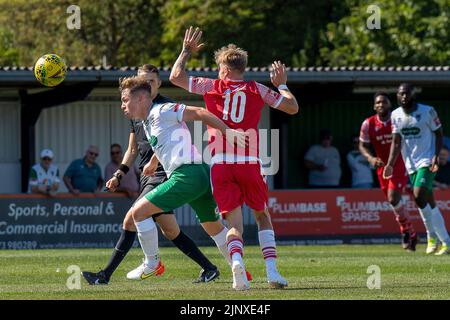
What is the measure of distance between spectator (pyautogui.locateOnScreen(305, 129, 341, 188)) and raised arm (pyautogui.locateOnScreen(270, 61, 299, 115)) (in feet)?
42.9

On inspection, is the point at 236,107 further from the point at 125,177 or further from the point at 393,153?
the point at 125,177

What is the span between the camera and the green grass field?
9789mm

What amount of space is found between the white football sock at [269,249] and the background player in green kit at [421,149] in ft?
20.9

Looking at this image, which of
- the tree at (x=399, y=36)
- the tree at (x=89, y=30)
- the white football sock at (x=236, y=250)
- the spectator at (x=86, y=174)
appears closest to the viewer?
the white football sock at (x=236, y=250)

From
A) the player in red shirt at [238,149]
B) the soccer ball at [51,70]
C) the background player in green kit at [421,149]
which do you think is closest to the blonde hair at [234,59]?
the player in red shirt at [238,149]

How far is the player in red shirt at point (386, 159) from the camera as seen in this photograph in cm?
1745

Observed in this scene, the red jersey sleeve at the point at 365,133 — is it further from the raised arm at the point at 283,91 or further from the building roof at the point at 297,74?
the raised arm at the point at 283,91

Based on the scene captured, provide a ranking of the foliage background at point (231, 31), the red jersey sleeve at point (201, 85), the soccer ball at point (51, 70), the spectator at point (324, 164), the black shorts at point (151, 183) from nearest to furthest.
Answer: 1. the red jersey sleeve at point (201, 85)
2. the black shorts at point (151, 183)
3. the soccer ball at point (51, 70)
4. the spectator at point (324, 164)
5. the foliage background at point (231, 31)

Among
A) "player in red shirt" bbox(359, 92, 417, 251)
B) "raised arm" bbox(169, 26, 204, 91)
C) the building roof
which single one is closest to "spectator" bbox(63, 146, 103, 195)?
the building roof

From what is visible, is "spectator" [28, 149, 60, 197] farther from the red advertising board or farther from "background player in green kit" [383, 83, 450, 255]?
"background player in green kit" [383, 83, 450, 255]

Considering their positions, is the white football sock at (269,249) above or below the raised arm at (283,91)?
below

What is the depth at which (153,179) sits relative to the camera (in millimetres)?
11352

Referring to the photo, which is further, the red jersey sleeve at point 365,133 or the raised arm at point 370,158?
the red jersey sleeve at point 365,133
